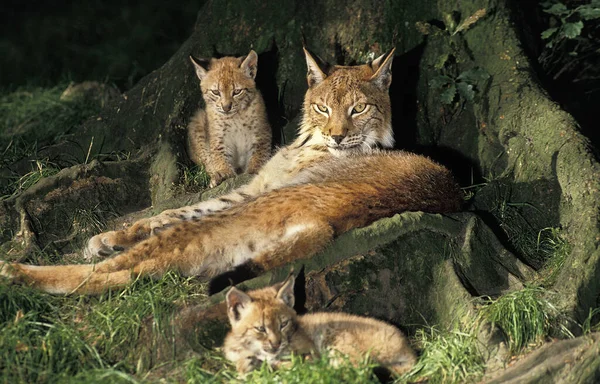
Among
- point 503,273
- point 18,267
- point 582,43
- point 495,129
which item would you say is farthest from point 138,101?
point 582,43

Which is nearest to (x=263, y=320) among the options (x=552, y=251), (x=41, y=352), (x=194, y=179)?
(x=41, y=352)

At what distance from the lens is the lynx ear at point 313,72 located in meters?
6.21

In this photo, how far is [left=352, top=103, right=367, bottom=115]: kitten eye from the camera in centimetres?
608

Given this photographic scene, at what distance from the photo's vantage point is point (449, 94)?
660cm

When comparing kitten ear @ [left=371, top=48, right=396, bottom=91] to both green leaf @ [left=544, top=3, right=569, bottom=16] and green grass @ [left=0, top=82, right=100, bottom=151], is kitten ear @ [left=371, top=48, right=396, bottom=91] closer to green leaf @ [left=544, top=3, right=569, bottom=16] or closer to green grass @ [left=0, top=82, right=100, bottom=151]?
green leaf @ [left=544, top=3, right=569, bottom=16]

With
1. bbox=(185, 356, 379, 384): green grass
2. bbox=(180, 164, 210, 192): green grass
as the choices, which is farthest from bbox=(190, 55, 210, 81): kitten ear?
bbox=(185, 356, 379, 384): green grass

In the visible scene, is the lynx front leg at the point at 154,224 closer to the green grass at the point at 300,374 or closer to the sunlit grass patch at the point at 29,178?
Answer: the green grass at the point at 300,374

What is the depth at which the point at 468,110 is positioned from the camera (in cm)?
679

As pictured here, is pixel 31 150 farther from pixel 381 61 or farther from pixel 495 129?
pixel 495 129

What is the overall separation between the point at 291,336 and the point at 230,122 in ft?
11.0

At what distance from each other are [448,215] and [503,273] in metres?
0.53

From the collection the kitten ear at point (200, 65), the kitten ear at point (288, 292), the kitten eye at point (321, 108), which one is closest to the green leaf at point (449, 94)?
the kitten eye at point (321, 108)

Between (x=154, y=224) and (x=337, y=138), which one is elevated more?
(x=337, y=138)

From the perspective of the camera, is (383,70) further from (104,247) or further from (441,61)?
(104,247)
